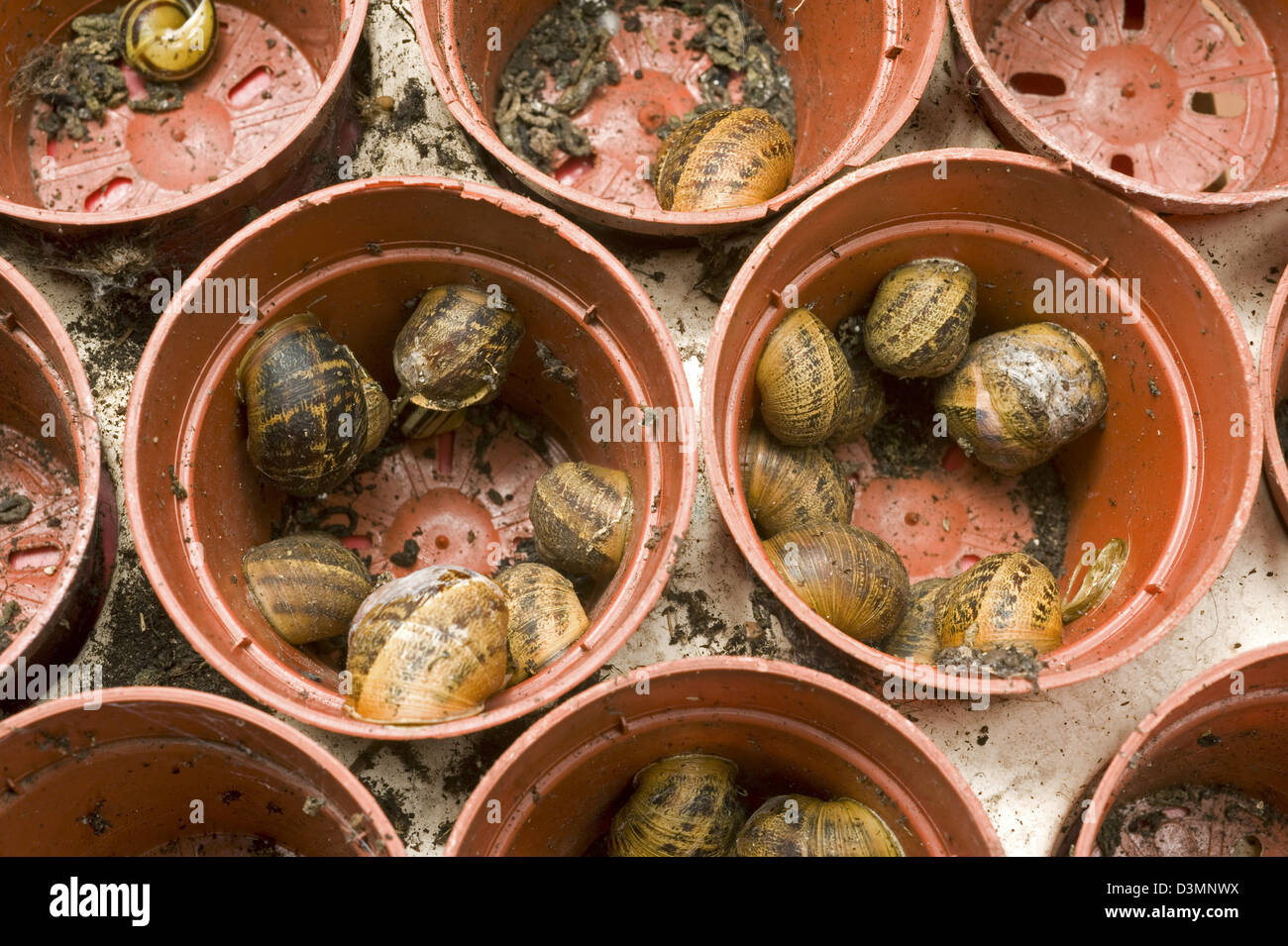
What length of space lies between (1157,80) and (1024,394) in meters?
1.13

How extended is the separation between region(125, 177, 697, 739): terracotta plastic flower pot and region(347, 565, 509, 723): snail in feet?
0.17

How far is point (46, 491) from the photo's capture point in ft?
7.64

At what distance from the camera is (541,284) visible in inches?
81.6

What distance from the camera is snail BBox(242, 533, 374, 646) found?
197cm

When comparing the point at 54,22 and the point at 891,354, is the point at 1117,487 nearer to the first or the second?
the point at 891,354

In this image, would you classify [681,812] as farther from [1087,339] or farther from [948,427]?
[1087,339]

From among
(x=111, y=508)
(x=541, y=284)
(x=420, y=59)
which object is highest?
(x=420, y=59)

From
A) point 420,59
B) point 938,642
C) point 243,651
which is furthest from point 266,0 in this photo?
point 938,642

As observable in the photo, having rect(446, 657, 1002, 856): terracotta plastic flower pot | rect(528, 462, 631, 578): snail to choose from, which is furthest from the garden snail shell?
rect(446, 657, 1002, 856): terracotta plastic flower pot

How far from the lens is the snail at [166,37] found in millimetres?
2410

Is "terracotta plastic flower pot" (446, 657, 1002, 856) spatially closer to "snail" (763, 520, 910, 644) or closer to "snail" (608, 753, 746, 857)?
"snail" (608, 753, 746, 857)

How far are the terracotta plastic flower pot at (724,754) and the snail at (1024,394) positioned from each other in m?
0.76

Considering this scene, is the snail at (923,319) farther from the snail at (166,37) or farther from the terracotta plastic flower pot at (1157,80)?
the snail at (166,37)

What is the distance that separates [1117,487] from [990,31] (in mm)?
1249
